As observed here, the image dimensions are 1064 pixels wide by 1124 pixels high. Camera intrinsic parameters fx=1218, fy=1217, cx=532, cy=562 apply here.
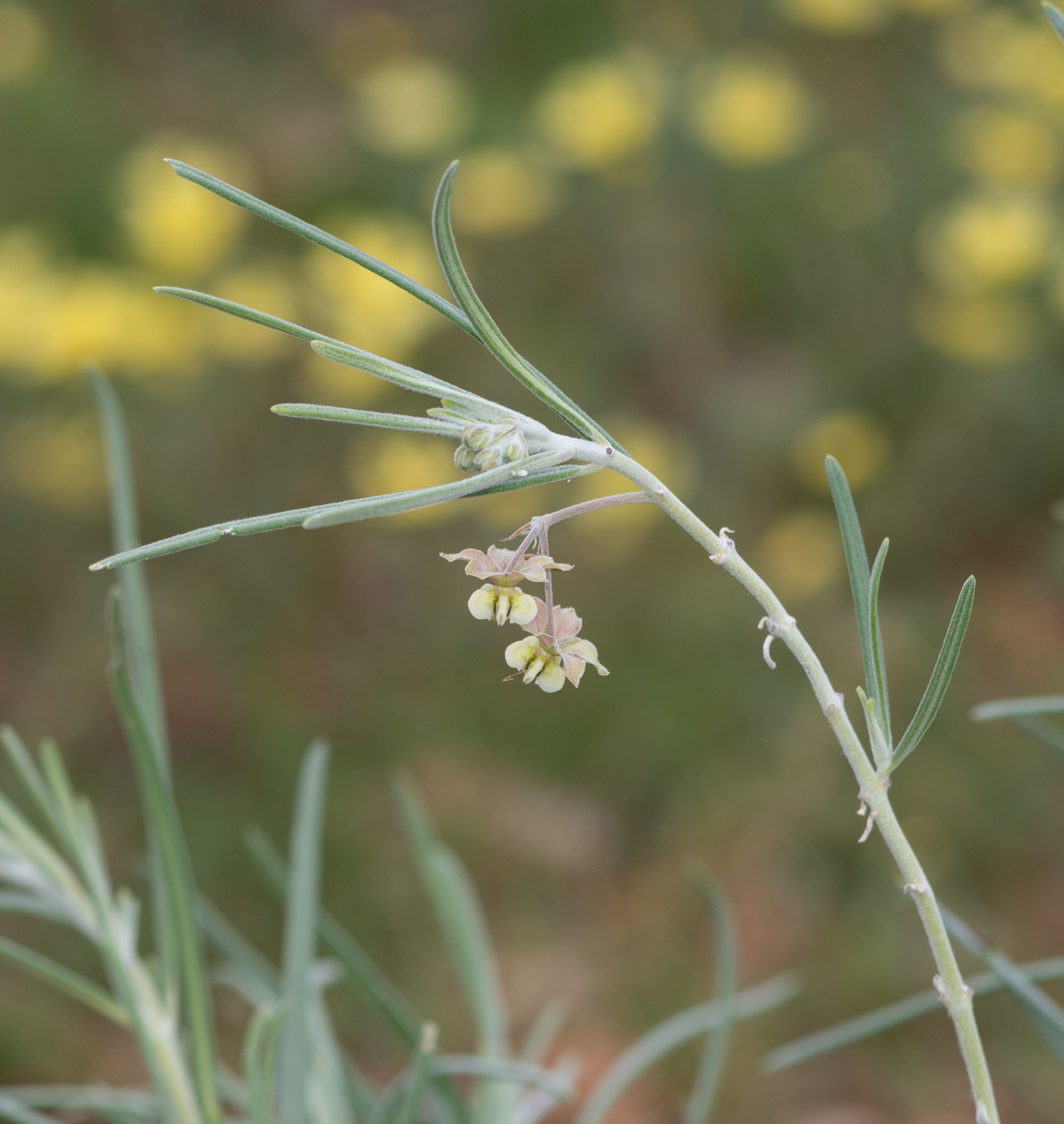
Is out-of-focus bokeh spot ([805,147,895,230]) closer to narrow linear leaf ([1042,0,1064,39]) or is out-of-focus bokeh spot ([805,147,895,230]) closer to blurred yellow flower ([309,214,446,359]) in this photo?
blurred yellow flower ([309,214,446,359])

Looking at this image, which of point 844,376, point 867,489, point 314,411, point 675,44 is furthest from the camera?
point 675,44

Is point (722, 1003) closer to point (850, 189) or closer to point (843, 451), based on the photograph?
point (843, 451)

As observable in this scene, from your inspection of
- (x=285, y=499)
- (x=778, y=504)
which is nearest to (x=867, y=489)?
(x=778, y=504)

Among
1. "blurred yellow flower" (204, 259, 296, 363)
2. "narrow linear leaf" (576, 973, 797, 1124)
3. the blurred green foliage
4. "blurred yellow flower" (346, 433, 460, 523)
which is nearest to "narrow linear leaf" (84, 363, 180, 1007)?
"narrow linear leaf" (576, 973, 797, 1124)

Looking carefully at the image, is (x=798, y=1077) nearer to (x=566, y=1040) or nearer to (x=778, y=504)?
(x=566, y=1040)

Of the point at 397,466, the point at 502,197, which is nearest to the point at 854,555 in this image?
the point at 397,466

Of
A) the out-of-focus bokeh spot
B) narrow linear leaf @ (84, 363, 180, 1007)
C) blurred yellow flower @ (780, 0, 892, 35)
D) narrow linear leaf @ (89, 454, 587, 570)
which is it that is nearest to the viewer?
narrow linear leaf @ (89, 454, 587, 570)
